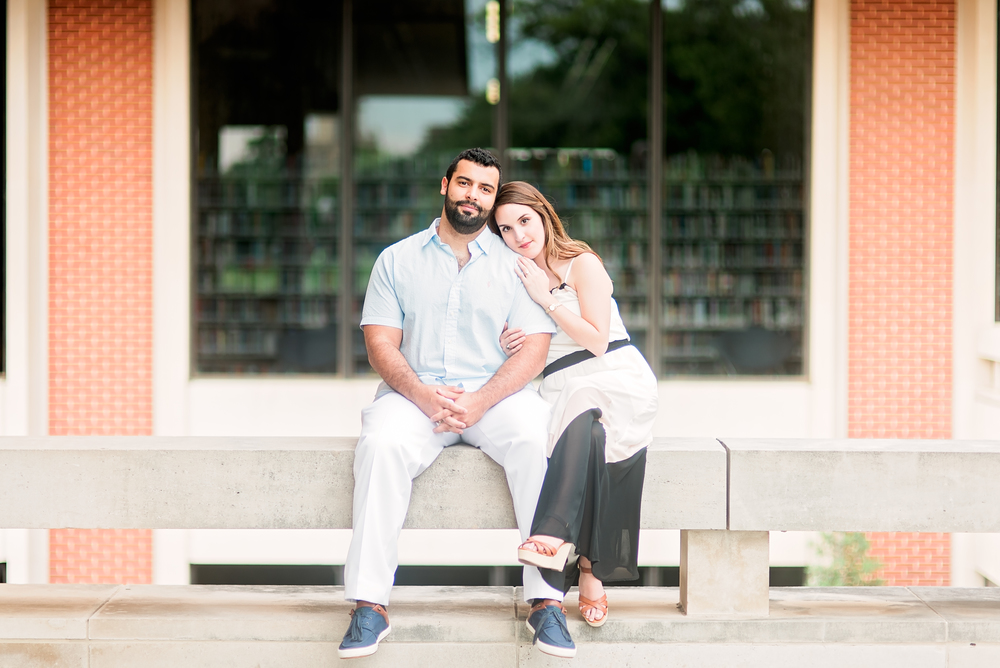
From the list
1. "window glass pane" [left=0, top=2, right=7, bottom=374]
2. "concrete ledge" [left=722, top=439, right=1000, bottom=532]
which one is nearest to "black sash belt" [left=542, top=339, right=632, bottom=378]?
"concrete ledge" [left=722, top=439, right=1000, bottom=532]

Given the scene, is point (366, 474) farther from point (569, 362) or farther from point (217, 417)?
point (217, 417)

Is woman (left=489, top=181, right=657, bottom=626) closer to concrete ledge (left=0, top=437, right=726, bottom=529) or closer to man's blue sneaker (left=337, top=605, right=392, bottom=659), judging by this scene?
concrete ledge (left=0, top=437, right=726, bottom=529)

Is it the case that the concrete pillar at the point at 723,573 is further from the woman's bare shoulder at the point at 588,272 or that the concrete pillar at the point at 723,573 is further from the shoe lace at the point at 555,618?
the woman's bare shoulder at the point at 588,272

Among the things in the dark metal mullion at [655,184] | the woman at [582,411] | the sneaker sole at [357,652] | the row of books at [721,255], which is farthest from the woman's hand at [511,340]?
the row of books at [721,255]

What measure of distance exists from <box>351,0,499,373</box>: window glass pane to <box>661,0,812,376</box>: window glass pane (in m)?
1.59

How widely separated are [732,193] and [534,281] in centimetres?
450

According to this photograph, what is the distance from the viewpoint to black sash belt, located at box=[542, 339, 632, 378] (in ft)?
10.7

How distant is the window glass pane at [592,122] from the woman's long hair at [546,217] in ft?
13.3

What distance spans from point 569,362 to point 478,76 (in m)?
4.78

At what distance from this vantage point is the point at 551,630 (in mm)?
Answer: 2779

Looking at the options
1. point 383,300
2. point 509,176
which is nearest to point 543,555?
point 383,300

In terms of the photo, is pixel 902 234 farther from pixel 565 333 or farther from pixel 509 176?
pixel 565 333

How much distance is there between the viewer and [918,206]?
675cm

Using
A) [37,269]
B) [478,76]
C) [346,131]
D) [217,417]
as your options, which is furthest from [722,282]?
[37,269]
